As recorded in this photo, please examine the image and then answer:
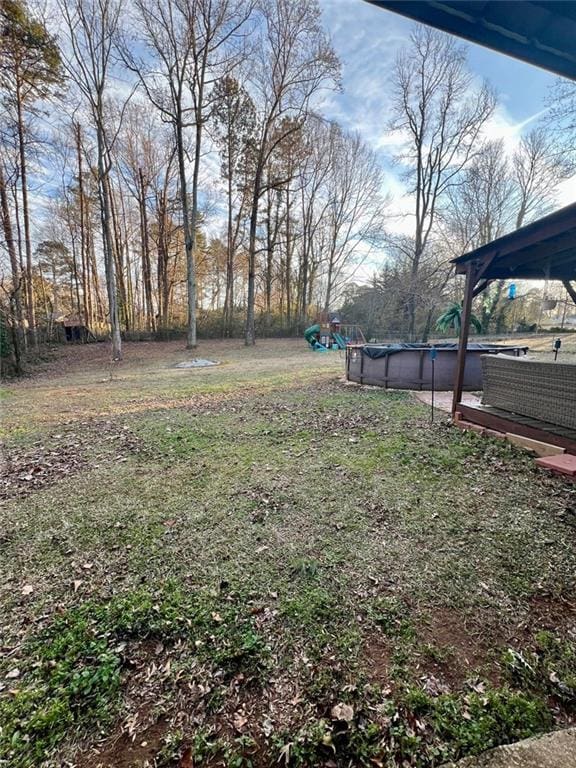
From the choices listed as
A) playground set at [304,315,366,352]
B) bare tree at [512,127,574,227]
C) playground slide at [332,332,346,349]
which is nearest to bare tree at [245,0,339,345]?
playground set at [304,315,366,352]

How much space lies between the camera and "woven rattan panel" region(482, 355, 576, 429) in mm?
3742

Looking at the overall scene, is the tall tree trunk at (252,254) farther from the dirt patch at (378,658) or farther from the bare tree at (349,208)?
the dirt patch at (378,658)

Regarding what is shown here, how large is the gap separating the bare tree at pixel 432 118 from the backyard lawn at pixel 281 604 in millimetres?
14319

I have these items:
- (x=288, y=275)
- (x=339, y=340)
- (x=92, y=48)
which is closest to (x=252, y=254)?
(x=339, y=340)

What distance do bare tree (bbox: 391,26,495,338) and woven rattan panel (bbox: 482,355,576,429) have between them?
11890 millimetres

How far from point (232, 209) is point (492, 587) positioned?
21.5m

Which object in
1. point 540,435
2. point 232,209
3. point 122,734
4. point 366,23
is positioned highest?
point 232,209

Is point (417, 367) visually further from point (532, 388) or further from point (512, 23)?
point (512, 23)

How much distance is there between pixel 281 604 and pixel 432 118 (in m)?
19.7

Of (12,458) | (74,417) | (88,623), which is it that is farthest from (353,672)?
(74,417)

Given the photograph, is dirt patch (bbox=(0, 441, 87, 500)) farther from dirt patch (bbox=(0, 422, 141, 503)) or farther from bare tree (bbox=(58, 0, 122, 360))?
bare tree (bbox=(58, 0, 122, 360))

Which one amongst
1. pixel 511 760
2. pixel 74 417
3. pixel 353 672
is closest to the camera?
pixel 511 760

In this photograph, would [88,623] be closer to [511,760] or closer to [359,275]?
[511,760]

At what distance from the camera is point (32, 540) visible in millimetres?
2520
